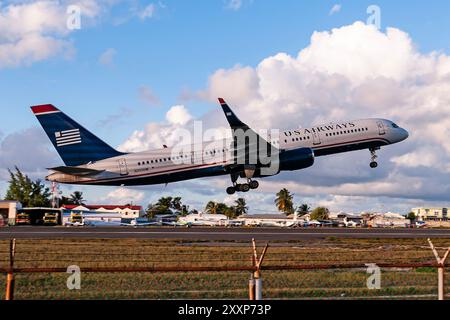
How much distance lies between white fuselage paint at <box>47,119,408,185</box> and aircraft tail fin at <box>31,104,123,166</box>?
174cm

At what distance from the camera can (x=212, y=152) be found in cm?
6619

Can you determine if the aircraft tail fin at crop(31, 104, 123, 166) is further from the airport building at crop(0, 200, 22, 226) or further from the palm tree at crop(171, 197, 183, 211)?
the palm tree at crop(171, 197, 183, 211)

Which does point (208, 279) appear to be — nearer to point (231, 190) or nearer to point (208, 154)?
point (208, 154)

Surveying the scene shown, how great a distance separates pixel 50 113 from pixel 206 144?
16.0 meters

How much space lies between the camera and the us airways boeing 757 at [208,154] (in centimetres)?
6369

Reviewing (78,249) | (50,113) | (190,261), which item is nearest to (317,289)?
(190,261)

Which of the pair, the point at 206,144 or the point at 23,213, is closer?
the point at 206,144

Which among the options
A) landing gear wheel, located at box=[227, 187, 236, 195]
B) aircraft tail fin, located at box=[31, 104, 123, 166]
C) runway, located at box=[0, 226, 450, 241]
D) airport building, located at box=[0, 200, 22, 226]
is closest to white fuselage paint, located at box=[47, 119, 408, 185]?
aircraft tail fin, located at box=[31, 104, 123, 166]

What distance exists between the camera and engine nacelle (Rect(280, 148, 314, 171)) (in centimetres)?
6297

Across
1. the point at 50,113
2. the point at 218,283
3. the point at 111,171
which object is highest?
the point at 50,113

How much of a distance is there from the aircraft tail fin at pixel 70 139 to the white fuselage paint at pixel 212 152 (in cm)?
174

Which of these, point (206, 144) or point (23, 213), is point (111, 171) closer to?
point (206, 144)

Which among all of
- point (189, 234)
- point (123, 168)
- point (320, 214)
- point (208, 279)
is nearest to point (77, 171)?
point (123, 168)
